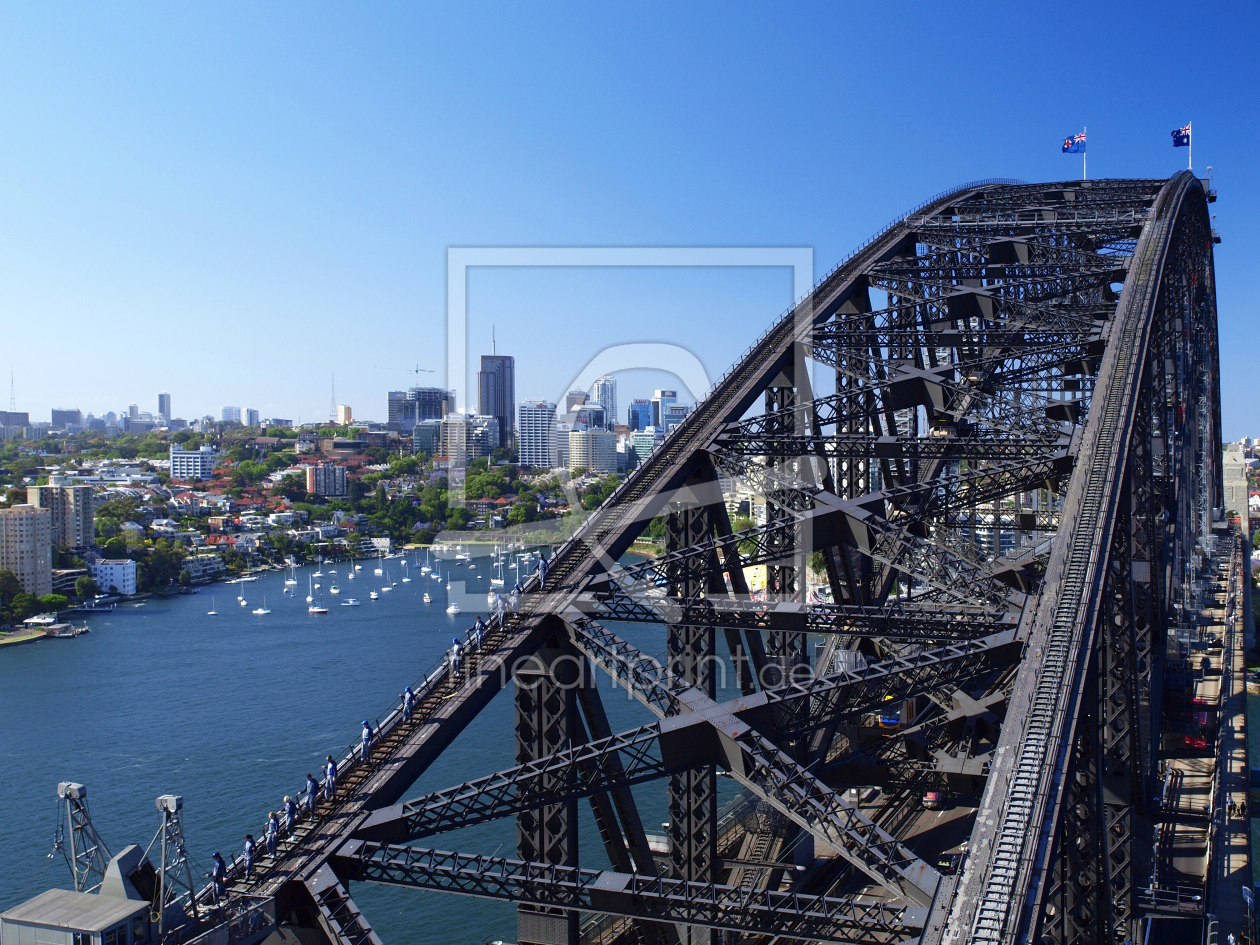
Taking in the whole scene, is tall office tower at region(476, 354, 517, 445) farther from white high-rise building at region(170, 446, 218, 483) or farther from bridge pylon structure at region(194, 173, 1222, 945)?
white high-rise building at region(170, 446, 218, 483)

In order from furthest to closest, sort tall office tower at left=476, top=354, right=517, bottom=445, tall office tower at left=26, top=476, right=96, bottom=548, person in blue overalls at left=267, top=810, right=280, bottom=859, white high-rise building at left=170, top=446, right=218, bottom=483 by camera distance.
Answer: white high-rise building at left=170, top=446, right=218, bottom=483, tall office tower at left=26, top=476, right=96, bottom=548, tall office tower at left=476, top=354, right=517, bottom=445, person in blue overalls at left=267, top=810, right=280, bottom=859

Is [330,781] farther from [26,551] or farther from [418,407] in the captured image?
[418,407]

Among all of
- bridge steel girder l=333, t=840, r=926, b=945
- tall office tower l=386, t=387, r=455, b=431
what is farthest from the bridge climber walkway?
tall office tower l=386, t=387, r=455, b=431

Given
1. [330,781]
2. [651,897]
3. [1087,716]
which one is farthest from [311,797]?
[1087,716]

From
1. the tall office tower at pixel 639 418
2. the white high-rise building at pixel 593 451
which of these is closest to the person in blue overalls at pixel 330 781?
the tall office tower at pixel 639 418

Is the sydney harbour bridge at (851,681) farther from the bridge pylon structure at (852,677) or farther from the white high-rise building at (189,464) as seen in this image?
the white high-rise building at (189,464)

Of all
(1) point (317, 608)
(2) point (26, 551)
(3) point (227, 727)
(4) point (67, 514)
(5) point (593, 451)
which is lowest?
(1) point (317, 608)
